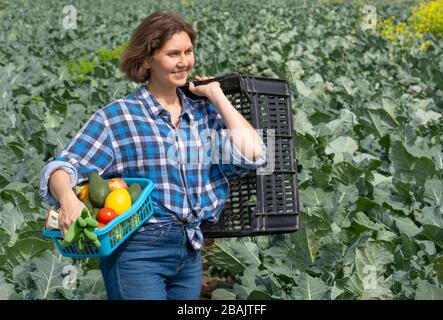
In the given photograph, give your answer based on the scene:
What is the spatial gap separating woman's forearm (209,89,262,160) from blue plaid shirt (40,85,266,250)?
0.09 ft

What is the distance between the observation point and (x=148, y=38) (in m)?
3.19

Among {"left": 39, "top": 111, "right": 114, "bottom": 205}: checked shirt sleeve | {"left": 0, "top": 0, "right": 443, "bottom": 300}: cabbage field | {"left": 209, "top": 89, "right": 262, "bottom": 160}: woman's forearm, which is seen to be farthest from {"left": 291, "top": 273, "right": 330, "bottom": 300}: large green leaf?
{"left": 39, "top": 111, "right": 114, "bottom": 205}: checked shirt sleeve

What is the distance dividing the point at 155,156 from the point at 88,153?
0.23 metres

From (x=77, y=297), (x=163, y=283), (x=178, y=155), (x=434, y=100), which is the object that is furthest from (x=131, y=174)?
(x=434, y=100)

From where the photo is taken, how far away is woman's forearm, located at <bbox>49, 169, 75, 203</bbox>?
9.77 feet

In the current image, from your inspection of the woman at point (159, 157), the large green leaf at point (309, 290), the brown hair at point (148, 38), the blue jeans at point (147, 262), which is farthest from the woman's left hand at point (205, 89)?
the large green leaf at point (309, 290)

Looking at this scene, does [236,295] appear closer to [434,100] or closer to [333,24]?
[434,100]

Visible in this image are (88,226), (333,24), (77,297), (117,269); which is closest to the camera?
(88,226)

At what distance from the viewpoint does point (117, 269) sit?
3.12m

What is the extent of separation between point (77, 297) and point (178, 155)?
1110 mm

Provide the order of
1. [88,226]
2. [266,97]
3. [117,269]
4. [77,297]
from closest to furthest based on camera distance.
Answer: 1. [88,226]
2. [117,269]
3. [266,97]
4. [77,297]

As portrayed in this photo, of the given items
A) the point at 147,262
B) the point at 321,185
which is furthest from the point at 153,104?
the point at 321,185

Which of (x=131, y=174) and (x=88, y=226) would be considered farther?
(x=131, y=174)

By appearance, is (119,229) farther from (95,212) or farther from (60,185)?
(60,185)
